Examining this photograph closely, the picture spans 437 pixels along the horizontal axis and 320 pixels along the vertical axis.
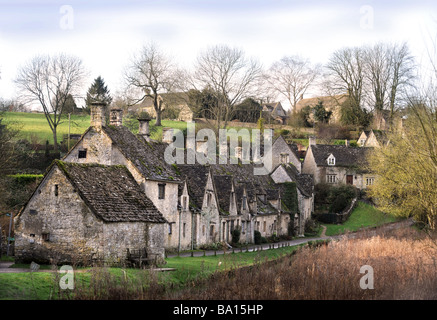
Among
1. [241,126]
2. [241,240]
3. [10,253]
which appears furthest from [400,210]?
[241,126]

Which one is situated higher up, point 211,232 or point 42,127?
point 42,127

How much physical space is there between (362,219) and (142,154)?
35248 mm

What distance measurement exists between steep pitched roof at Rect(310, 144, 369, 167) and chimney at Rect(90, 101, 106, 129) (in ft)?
150

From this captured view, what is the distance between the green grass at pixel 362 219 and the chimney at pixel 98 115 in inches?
1193

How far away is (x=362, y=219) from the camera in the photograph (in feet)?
218

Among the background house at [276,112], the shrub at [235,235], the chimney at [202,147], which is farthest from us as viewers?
the background house at [276,112]

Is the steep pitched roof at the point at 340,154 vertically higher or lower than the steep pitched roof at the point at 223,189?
higher

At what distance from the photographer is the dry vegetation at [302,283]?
21.6 meters

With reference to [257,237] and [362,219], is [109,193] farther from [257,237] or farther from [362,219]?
[362,219]

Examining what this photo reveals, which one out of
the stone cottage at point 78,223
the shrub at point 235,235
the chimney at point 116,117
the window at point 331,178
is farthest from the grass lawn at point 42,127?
the stone cottage at point 78,223

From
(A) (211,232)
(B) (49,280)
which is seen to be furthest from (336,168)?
(B) (49,280)

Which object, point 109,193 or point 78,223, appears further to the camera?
point 109,193

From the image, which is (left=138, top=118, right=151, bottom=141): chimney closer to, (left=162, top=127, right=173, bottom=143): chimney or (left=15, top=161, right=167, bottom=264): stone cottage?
(left=162, top=127, right=173, bottom=143): chimney

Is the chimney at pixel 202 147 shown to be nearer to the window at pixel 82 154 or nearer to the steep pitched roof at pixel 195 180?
the steep pitched roof at pixel 195 180
